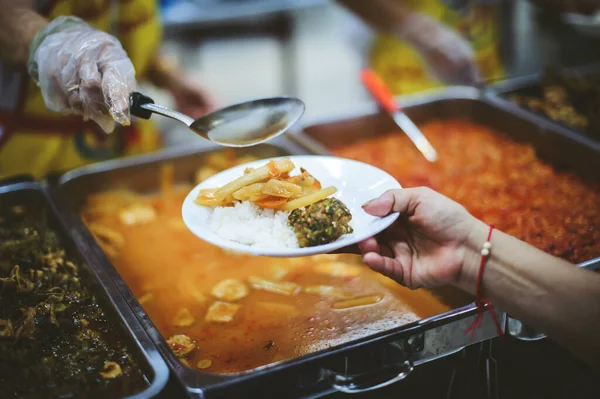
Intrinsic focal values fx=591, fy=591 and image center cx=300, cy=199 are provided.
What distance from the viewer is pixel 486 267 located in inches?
62.6

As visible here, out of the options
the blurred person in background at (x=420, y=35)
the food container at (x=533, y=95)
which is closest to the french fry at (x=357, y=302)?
the food container at (x=533, y=95)

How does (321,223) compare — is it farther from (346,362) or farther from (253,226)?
(346,362)

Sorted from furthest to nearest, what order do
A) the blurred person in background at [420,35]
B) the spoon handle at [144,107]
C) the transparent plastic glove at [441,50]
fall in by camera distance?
1. the blurred person in background at [420,35]
2. the transparent plastic glove at [441,50]
3. the spoon handle at [144,107]

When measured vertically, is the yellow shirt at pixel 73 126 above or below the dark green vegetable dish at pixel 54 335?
above

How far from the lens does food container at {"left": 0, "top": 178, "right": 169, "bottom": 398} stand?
55.4 inches

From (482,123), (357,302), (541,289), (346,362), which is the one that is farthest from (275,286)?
(482,123)

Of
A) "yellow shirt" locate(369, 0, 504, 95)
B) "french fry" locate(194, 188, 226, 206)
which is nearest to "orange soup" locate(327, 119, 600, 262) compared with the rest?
"french fry" locate(194, 188, 226, 206)

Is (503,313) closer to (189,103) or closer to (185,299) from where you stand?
(185,299)

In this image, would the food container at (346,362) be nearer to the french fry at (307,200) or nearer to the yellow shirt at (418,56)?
the french fry at (307,200)

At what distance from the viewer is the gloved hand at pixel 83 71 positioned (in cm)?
169

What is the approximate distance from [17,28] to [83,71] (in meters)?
0.53

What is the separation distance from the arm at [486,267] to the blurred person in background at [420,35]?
193 centimetres

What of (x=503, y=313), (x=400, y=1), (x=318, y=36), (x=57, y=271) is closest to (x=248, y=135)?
(x=57, y=271)

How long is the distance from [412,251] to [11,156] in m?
1.93
